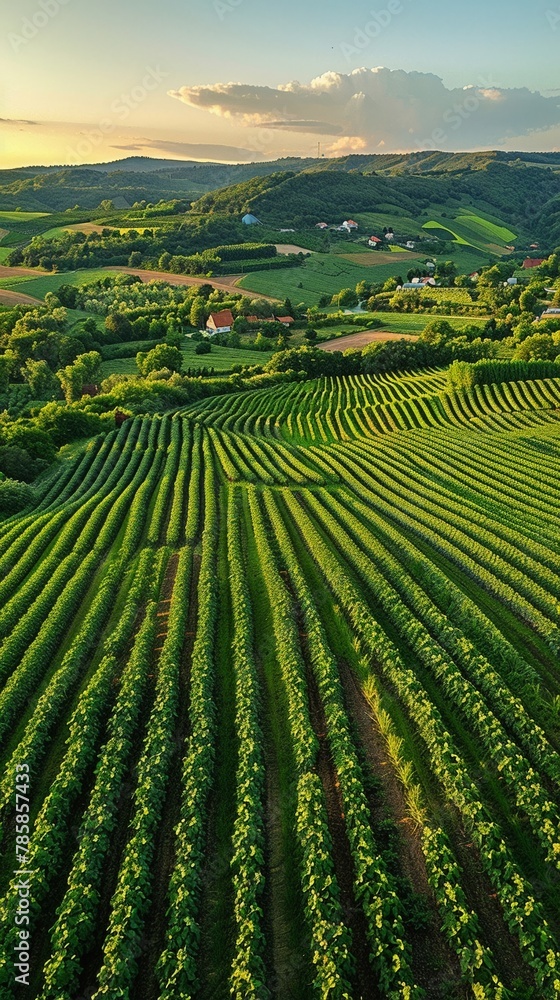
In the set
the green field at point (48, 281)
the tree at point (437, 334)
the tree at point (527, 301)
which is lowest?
the tree at point (437, 334)

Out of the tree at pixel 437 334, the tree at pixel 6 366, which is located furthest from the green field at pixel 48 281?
the tree at pixel 437 334

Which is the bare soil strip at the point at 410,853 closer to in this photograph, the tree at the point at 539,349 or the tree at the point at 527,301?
the tree at the point at 539,349

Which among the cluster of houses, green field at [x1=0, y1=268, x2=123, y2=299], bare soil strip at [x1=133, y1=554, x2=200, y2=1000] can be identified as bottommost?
bare soil strip at [x1=133, y1=554, x2=200, y2=1000]

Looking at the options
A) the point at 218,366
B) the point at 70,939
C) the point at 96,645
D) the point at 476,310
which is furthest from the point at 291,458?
the point at 476,310

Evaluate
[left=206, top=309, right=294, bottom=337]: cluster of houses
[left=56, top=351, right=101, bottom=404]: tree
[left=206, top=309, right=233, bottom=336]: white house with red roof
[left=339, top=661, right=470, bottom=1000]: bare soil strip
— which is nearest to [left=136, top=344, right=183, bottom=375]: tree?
[left=56, top=351, right=101, bottom=404]: tree

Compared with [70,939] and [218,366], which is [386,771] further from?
[218,366]

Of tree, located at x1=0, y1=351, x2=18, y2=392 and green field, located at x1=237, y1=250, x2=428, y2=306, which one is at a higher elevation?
green field, located at x1=237, y1=250, x2=428, y2=306

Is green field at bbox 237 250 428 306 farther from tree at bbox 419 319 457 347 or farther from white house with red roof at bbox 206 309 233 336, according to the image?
tree at bbox 419 319 457 347
